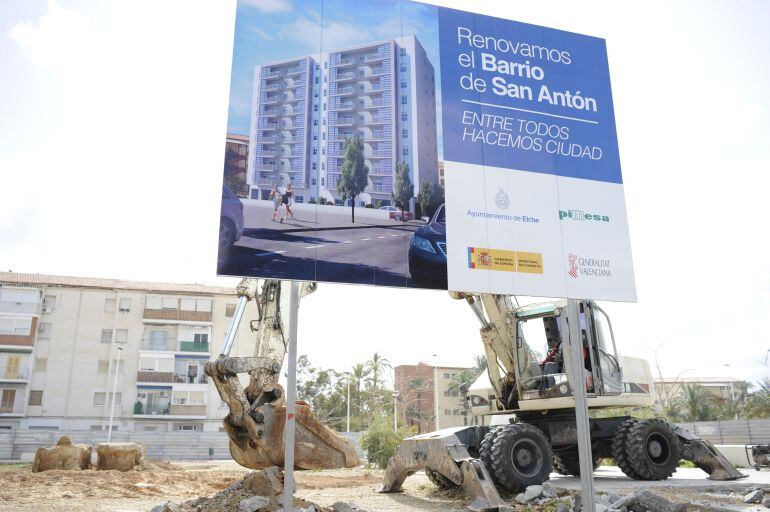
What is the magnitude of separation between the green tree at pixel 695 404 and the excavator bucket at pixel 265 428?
44692 mm

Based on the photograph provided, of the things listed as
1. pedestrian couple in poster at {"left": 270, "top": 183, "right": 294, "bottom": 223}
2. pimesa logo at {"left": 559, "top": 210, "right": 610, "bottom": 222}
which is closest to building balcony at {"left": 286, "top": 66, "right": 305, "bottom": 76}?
pedestrian couple in poster at {"left": 270, "top": 183, "right": 294, "bottom": 223}

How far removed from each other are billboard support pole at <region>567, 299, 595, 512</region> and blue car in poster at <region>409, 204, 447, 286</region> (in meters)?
1.89

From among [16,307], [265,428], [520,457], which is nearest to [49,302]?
[16,307]

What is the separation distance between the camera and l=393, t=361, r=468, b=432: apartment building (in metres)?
62.9

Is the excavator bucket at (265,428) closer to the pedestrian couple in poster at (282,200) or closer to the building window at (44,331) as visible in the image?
the pedestrian couple in poster at (282,200)

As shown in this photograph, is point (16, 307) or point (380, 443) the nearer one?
point (380, 443)

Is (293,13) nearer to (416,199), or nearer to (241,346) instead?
(416,199)

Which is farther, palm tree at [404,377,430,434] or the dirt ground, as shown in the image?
palm tree at [404,377,430,434]

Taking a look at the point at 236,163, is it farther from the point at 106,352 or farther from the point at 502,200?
the point at 106,352

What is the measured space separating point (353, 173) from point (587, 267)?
11.2ft

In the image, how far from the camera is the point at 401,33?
846 cm

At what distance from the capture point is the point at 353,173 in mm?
7840

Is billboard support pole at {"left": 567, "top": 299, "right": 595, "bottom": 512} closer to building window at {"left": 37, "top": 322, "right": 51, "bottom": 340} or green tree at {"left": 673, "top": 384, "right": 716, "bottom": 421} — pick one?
building window at {"left": 37, "top": 322, "right": 51, "bottom": 340}

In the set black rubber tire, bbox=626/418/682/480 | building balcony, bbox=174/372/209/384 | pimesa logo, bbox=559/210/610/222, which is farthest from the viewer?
building balcony, bbox=174/372/209/384
